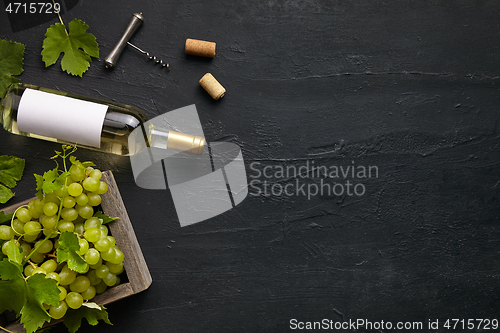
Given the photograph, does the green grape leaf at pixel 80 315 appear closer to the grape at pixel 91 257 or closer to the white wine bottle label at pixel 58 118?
the grape at pixel 91 257

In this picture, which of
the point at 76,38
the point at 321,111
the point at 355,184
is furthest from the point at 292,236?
the point at 76,38

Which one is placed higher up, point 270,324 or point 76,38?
point 76,38

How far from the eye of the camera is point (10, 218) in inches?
38.3

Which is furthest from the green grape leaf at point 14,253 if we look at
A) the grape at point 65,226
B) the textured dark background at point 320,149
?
the textured dark background at point 320,149

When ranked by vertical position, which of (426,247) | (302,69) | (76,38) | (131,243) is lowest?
(426,247)

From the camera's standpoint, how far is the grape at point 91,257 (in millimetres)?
896

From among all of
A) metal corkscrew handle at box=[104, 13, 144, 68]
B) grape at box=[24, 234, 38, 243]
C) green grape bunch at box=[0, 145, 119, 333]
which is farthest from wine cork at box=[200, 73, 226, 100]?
grape at box=[24, 234, 38, 243]

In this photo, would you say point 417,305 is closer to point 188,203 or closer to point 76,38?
point 188,203

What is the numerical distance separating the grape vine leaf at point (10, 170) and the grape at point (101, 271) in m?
0.39

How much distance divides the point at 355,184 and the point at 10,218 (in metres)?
1.00

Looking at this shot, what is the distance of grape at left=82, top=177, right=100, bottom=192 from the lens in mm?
939

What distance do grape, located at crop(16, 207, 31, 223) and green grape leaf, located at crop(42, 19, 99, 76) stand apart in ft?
1.44

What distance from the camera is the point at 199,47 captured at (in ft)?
3.62

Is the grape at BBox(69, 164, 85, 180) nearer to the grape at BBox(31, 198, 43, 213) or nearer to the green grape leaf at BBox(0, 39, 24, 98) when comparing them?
the grape at BBox(31, 198, 43, 213)
